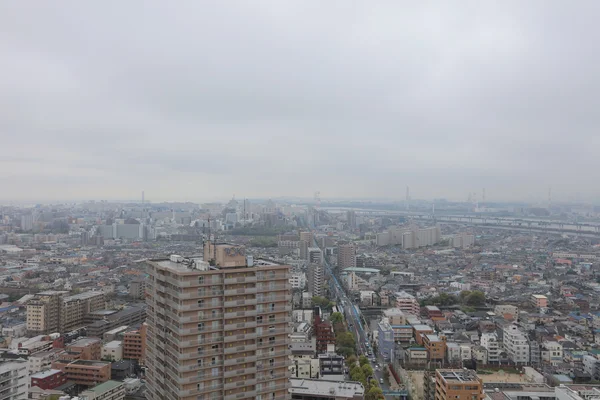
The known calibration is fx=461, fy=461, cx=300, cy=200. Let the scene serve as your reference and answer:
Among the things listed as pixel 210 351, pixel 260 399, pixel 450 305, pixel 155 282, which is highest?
pixel 155 282

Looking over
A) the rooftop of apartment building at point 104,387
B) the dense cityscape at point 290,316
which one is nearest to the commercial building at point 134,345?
the dense cityscape at point 290,316

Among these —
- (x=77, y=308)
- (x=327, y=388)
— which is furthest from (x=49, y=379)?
(x=77, y=308)

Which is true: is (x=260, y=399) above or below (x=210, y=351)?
below

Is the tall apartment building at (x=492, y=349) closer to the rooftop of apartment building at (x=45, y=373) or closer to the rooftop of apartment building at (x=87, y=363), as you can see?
the rooftop of apartment building at (x=87, y=363)

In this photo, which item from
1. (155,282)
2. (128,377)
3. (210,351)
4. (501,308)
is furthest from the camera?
(501,308)

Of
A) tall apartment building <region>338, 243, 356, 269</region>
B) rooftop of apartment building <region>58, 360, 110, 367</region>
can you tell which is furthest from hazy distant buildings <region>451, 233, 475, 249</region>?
rooftop of apartment building <region>58, 360, 110, 367</region>

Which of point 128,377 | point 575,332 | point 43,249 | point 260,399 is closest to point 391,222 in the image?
point 43,249

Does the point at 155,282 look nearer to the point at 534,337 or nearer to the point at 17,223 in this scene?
the point at 534,337

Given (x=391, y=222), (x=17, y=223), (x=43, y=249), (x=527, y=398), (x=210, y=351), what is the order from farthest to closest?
(x=391, y=222), (x=17, y=223), (x=43, y=249), (x=527, y=398), (x=210, y=351)

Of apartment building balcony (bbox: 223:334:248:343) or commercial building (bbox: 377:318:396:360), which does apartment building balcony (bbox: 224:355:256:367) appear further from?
commercial building (bbox: 377:318:396:360)
